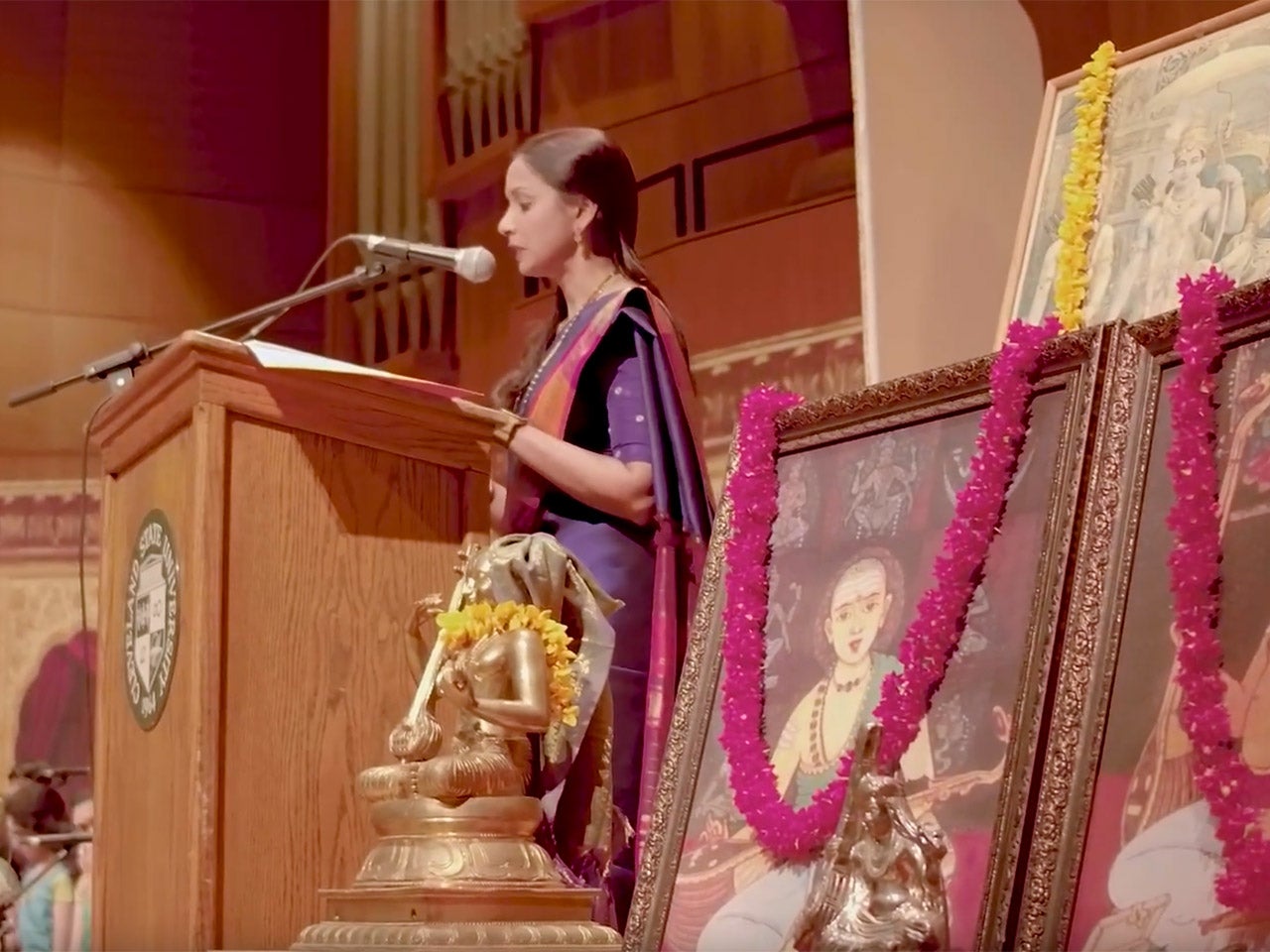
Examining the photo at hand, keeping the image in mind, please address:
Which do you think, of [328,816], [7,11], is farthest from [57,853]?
[7,11]

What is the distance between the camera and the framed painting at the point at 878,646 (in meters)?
1.69

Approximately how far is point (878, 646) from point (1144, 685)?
0.32 m

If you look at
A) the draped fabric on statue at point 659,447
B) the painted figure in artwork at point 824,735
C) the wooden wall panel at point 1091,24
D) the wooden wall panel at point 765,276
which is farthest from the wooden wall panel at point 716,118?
the painted figure in artwork at point 824,735

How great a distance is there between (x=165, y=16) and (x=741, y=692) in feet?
12.4

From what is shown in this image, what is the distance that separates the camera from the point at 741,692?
1.95 meters

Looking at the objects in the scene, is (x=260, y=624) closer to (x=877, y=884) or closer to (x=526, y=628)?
(x=526, y=628)

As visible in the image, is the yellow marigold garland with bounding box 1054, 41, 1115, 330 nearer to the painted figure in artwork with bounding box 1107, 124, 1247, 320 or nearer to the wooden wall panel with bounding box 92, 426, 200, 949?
the painted figure in artwork with bounding box 1107, 124, 1247, 320

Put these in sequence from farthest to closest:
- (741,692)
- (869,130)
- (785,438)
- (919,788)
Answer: (869,130) → (785,438) → (741,692) → (919,788)

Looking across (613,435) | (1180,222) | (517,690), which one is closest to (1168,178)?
(1180,222)

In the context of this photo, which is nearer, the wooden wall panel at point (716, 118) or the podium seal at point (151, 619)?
the podium seal at point (151, 619)

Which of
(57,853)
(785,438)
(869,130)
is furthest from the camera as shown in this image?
(57,853)

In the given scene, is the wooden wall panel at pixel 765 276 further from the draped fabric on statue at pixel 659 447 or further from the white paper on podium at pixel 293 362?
the white paper on podium at pixel 293 362

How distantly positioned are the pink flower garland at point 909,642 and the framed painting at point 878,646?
0.02 m

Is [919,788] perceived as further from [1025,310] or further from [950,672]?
[1025,310]
